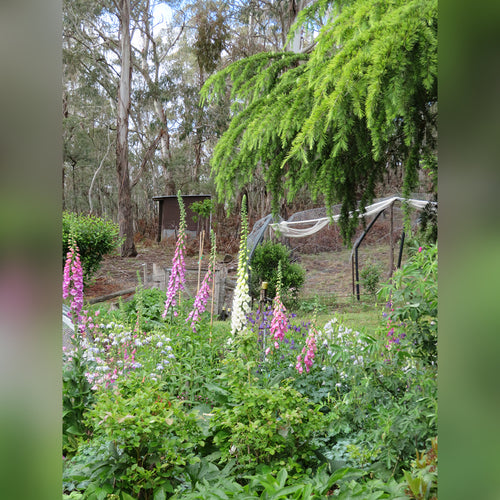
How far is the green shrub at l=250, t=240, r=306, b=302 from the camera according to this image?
413 cm

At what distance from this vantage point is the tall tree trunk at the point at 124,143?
4.29 m

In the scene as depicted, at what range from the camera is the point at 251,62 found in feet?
4.71

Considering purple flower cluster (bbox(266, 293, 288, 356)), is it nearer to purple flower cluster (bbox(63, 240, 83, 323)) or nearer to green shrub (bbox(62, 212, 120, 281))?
purple flower cluster (bbox(63, 240, 83, 323))

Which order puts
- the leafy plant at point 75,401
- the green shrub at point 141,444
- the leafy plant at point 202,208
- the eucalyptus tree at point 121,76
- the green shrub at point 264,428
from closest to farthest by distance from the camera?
1. the green shrub at point 141,444
2. the green shrub at point 264,428
3. the leafy plant at point 75,401
4. the leafy plant at point 202,208
5. the eucalyptus tree at point 121,76

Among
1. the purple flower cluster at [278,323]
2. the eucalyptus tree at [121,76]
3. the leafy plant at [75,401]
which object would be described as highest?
the eucalyptus tree at [121,76]

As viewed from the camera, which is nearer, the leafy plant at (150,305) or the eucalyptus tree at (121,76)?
the leafy plant at (150,305)

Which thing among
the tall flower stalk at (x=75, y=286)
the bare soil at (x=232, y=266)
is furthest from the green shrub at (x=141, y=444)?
the bare soil at (x=232, y=266)

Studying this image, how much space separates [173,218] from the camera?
4418mm

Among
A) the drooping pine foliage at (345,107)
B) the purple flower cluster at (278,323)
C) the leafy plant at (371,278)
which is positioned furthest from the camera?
the leafy plant at (371,278)

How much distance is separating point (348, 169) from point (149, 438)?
0.93 m

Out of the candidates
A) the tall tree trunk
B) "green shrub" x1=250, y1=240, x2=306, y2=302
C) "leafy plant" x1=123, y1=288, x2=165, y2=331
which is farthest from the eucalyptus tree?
"green shrub" x1=250, y1=240, x2=306, y2=302

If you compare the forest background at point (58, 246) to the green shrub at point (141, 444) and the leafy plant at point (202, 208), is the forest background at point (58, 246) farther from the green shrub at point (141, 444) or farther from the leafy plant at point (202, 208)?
the leafy plant at point (202, 208)

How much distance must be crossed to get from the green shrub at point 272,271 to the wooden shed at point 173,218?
0.58 meters
